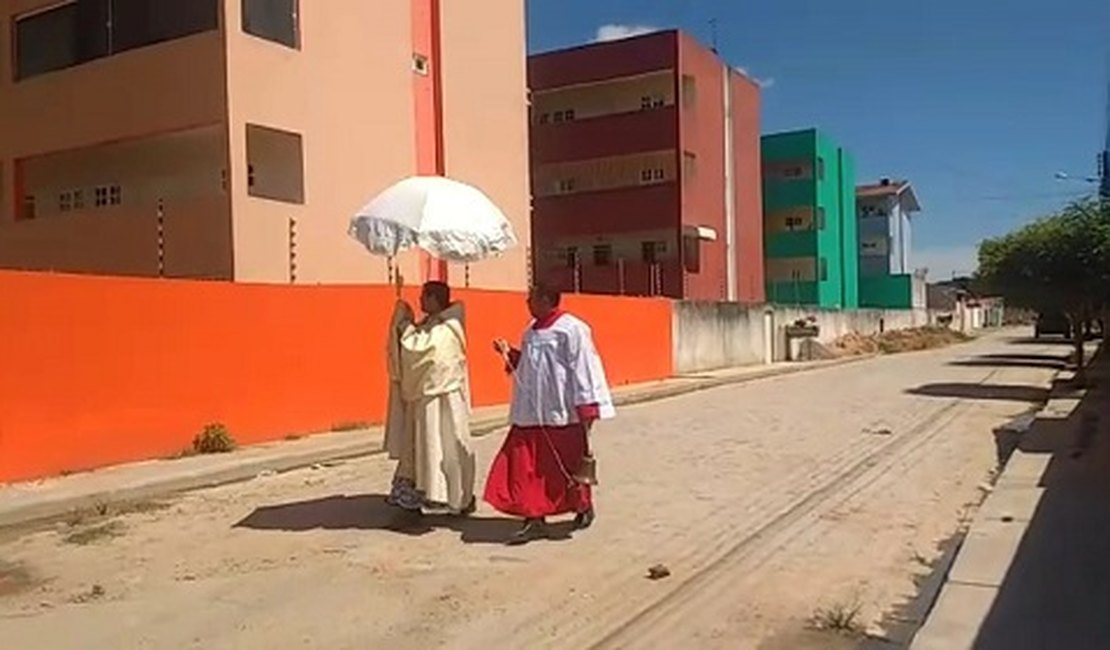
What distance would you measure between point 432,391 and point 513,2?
21207 millimetres

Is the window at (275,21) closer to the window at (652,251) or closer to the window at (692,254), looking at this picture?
the window at (692,254)

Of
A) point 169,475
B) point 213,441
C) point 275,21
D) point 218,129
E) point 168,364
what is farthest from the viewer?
point 275,21

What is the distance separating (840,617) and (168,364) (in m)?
9.22

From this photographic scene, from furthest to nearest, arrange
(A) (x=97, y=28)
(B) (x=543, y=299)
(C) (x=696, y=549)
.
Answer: (A) (x=97, y=28)
(B) (x=543, y=299)
(C) (x=696, y=549)

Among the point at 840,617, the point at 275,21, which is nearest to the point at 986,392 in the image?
the point at 275,21

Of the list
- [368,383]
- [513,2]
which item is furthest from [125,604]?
[513,2]

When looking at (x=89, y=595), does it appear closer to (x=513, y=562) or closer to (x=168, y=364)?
(x=513, y=562)

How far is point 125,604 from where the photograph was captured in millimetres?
6418

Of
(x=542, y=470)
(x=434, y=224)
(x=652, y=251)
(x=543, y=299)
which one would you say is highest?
(x=652, y=251)

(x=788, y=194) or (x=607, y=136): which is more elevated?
(x=607, y=136)

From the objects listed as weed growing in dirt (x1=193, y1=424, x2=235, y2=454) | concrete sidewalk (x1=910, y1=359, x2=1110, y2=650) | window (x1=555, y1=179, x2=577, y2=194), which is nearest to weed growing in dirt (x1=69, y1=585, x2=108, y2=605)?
concrete sidewalk (x1=910, y1=359, x2=1110, y2=650)

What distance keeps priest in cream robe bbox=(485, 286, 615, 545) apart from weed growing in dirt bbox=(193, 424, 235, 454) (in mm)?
6247

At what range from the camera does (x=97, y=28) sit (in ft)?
71.8

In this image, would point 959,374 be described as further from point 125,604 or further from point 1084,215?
point 125,604
